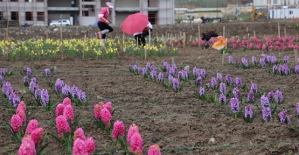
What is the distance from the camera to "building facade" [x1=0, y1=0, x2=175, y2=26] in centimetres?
5169

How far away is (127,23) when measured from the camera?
17.4 meters

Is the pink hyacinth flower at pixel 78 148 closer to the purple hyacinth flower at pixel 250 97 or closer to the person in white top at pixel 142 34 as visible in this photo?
the purple hyacinth flower at pixel 250 97

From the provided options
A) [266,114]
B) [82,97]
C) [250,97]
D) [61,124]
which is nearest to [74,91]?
[82,97]

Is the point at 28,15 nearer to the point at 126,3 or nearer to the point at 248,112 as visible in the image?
the point at 126,3

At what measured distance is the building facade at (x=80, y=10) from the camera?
5169cm

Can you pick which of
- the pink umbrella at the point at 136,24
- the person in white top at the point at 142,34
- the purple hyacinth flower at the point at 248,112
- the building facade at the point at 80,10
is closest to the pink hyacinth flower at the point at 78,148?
the purple hyacinth flower at the point at 248,112

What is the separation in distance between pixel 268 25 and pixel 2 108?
101ft

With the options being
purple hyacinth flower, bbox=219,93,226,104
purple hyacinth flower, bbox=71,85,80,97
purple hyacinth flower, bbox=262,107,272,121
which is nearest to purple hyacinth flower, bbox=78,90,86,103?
purple hyacinth flower, bbox=71,85,80,97

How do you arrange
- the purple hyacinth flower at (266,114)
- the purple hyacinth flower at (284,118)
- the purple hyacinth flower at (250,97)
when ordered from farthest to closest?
the purple hyacinth flower at (250,97) < the purple hyacinth flower at (266,114) < the purple hyacinth flower at (284,118)

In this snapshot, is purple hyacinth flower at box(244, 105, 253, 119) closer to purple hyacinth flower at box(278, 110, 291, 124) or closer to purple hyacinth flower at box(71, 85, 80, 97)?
purple hyacinth flower at box(278, 110, 291, 124)

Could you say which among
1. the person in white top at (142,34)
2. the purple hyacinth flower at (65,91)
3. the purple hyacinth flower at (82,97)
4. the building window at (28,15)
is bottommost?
the purple hyacinth flower at (82,97)

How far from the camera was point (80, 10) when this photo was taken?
2124 inches

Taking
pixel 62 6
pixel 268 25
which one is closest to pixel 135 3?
pixel 62 6

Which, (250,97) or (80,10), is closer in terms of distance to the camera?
(250,97)
